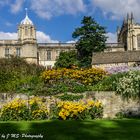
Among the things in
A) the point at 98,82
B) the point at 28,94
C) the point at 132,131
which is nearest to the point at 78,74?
the point at 98,82

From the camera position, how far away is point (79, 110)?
19.9 m

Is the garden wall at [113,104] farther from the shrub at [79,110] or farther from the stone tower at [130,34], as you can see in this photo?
the stone tower at [130,34]

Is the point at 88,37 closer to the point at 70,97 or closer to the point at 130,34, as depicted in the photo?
the point at 130,34

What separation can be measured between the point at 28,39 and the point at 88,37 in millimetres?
14024

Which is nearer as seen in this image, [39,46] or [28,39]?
[28,39]

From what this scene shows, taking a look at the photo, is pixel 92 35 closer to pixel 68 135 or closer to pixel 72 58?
pixel 72 58

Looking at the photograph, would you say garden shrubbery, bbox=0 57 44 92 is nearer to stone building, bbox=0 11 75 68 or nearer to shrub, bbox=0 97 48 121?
shrub, bbox=0 97 48 121

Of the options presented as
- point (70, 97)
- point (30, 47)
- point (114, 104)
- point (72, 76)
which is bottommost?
point (114, 104)

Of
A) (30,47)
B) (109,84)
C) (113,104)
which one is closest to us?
(113,104)

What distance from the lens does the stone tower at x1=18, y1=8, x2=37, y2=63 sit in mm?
78000

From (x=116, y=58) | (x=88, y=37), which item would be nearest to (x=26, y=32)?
(x=88, y=37)

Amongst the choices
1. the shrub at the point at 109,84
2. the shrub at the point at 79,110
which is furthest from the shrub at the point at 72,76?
the shrub at the point at 79,110

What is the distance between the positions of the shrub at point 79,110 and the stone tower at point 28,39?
186 ft

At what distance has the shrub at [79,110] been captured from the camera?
64.7ft
